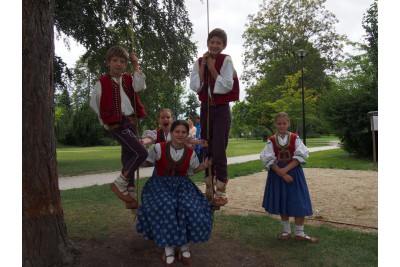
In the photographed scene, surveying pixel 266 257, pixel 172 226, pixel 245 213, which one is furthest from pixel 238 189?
pixel 172 226

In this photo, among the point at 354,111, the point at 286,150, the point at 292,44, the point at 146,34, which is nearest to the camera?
the point at 286,150

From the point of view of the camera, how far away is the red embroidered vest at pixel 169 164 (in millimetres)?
3926

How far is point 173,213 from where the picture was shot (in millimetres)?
3643

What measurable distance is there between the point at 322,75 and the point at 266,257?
3386cm

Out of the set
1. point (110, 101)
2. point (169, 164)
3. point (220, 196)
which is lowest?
point (220, 196)

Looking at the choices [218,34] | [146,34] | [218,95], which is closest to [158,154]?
[218,95]

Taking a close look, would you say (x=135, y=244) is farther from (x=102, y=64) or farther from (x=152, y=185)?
(x=102, y=64)

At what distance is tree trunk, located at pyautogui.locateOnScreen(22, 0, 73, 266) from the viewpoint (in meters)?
3.40

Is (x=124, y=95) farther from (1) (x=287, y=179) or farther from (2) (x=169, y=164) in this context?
(1) (x=287, y=179)

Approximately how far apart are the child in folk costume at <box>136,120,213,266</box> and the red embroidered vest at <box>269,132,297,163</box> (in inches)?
49.4

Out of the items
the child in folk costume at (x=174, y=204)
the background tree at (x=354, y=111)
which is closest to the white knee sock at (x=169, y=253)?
the child in folk costume at (x=174, y=204)

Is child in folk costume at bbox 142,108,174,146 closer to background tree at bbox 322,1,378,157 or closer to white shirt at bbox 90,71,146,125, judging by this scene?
white shirt at bbox 90,71,146,125

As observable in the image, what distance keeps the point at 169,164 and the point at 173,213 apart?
22.0 inches

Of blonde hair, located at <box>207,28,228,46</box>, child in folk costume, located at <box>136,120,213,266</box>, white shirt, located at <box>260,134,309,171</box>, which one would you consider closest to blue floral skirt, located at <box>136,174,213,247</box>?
child in folk costume, located at <box>136,120,213,266</box>
